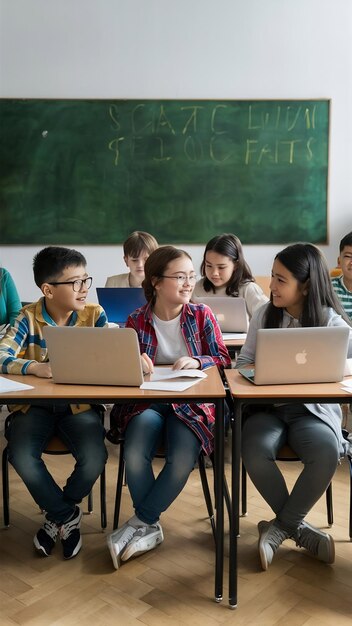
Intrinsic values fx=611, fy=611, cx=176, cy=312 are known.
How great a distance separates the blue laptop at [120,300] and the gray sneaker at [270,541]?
4.57ft

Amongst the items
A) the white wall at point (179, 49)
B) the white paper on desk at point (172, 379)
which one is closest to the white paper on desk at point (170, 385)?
the white paper on desk at point (172, 379)

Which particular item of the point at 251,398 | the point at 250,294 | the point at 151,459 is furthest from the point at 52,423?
the point at 250,294

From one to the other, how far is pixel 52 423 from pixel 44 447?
0.28 ft

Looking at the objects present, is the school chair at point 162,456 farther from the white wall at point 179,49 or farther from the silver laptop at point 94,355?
the white wall at point 179,49

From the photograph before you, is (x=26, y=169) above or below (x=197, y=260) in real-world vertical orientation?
above

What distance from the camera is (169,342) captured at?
88.6 inches

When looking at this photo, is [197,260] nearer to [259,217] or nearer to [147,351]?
[259,217]

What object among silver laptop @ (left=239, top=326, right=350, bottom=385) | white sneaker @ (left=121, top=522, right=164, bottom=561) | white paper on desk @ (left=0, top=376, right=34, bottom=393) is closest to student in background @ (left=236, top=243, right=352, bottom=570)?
silver laptop @ (left=239, top=326, right=350, bottom=385)

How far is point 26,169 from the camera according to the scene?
4758 mm

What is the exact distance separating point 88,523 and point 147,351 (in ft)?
2.37

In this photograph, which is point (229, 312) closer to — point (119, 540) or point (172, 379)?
point (172, 379)

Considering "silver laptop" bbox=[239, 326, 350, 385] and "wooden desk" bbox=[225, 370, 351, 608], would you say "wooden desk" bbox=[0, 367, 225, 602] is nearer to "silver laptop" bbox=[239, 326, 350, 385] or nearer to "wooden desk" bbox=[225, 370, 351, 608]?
"wooden desk" bbox=[225, 370, 351, 608]

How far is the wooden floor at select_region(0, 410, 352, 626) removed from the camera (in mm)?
1740

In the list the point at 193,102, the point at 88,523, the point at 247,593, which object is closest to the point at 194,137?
the point at 193,102
